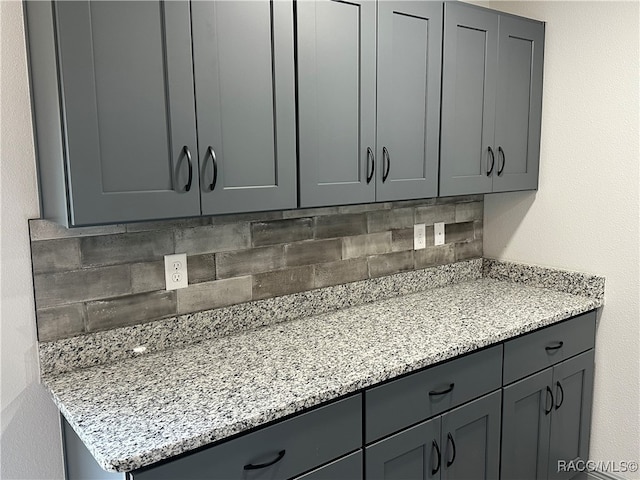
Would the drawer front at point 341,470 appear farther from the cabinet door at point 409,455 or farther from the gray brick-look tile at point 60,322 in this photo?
the gray brick-look tile at point 60,322

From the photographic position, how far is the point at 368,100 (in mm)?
1884

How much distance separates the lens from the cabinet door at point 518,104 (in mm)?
2344

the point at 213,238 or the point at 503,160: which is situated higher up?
the point at 503,160

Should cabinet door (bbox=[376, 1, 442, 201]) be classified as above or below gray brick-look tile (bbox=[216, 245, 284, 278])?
above

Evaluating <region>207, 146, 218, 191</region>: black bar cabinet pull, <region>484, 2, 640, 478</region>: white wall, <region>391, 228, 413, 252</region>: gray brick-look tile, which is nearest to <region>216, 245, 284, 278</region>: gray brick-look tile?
<region>207, 146, 218, 191</region>: black bar cabinet pull

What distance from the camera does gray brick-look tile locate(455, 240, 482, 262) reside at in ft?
9.09

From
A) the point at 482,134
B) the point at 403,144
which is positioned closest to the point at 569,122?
the point at 482,134

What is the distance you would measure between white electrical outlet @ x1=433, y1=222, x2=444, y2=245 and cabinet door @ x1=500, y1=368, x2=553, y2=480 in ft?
2.52

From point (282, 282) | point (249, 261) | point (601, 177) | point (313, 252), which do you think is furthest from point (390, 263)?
point (601, 177)

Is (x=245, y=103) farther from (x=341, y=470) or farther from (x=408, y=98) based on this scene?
(x=341, y=470)

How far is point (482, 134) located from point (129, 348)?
1636 millimetres

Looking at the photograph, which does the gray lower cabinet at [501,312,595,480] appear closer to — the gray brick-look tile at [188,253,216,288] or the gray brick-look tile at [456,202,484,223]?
the gray brick-look tile at [456,202,484,223]

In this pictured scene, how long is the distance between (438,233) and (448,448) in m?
1.09

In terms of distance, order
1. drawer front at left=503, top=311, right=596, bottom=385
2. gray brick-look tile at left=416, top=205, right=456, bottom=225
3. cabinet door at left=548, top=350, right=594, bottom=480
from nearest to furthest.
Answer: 1. drawer front at left=503, top=311, right=596, bottom=385
2. cabinet door at left=548, top=350, right=594, bottom=480
3. gray brick-look tile at left=416, top=205, right=456, bottom=225
